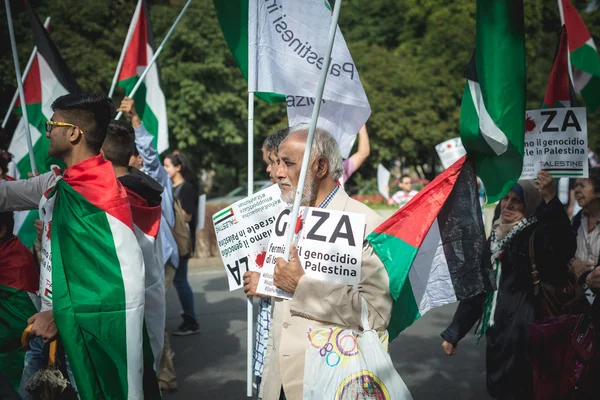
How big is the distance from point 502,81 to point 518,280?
4.71 feet

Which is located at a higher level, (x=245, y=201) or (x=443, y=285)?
(x=245, y=201)

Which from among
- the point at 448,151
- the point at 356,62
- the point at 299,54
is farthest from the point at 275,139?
the point at 356,62

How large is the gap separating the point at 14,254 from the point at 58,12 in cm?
1894

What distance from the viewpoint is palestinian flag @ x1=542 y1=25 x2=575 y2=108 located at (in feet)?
15.0

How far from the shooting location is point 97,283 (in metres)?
2.83

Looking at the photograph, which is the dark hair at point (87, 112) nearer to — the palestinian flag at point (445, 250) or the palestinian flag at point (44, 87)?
the palestinian flag at point (445, 250)

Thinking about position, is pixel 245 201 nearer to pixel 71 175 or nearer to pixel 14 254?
pixel 71 175

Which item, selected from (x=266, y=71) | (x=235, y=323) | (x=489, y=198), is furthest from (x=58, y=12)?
(x=489, y=198)

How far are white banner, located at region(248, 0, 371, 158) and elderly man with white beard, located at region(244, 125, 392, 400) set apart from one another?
84 cm

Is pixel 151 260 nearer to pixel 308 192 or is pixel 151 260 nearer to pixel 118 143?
pixel 118 143

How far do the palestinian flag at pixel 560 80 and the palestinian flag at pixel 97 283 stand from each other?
3152 millimetres

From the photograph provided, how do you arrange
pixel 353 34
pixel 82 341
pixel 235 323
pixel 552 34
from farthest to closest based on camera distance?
pixel 353 34
pixel 552 34
pixel 235 323
pixel 82 341

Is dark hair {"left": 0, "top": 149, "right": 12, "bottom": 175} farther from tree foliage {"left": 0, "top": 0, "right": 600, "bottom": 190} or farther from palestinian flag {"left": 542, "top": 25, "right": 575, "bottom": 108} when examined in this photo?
tree foliage {"left": 0, "top": 0, "right": 600, "bottom": 190}

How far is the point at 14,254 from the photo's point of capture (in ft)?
11.6
